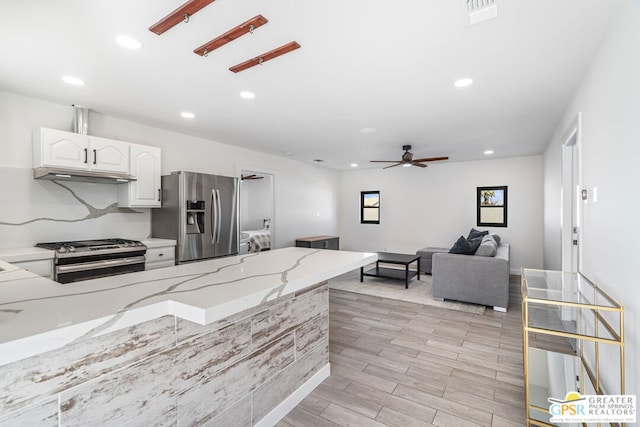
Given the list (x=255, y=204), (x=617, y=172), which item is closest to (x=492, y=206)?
(x=617, y=172)

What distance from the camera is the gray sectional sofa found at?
13.0ft

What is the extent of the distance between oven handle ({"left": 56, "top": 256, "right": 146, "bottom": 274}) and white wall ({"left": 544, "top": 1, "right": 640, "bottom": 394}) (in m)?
4.07

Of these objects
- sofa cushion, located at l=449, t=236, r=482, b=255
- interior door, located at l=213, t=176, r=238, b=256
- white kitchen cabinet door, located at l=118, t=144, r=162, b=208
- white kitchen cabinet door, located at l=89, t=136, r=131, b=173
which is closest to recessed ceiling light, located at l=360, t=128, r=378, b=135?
interior door, located at l=213, t=176, r=238, b=256

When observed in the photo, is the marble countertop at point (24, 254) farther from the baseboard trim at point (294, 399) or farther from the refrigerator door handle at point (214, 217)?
the baseboard trim at point (294, 399)

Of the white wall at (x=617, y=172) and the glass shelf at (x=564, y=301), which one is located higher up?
the white wall at (x=617, y=172)

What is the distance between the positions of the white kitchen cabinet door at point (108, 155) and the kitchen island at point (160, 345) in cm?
181

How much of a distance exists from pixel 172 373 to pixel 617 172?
2628mm

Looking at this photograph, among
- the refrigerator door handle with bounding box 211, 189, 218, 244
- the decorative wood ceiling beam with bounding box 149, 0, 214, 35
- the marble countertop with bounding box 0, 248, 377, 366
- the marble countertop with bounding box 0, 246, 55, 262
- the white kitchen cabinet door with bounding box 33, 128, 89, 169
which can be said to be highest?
the decorative wood ceiling beam with bounding box 149, 0, 214, 35

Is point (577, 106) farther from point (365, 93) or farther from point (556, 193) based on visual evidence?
point (365, 93)

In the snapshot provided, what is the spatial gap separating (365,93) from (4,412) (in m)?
3.08

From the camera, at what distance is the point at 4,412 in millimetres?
865

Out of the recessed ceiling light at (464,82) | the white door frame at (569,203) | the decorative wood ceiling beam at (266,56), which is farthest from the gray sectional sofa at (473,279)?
the decorative wood ceiling beam at (266,56)

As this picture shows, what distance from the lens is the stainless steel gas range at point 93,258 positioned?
282 centimetres

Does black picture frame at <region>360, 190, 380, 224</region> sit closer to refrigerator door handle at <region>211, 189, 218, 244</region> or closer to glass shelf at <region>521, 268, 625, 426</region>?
refrigerator door handle at <region>211, 189, 218, 244</region>
